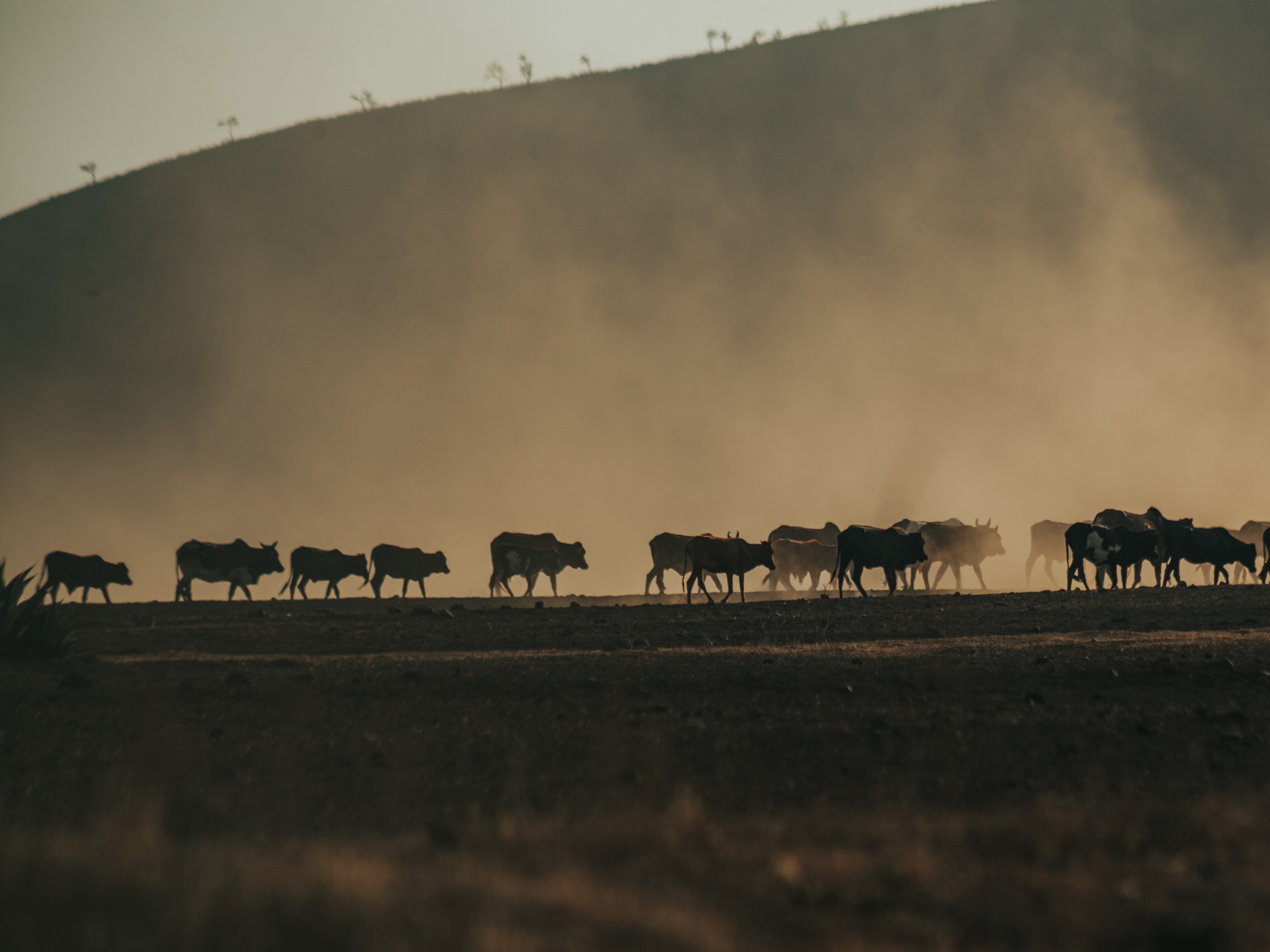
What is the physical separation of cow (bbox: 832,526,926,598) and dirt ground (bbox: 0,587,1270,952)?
13.8 m

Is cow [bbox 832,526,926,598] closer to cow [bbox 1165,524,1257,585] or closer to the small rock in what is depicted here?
cow [bbox 1165,524,1257,585]

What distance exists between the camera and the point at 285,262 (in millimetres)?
105125

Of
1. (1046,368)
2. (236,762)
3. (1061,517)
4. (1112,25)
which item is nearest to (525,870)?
(236,762)

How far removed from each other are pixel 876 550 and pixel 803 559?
18.3m

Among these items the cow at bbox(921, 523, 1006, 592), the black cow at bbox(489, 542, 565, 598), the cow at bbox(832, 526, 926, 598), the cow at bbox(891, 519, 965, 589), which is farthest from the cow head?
the cow at bbox(832, 526, 926, 598)

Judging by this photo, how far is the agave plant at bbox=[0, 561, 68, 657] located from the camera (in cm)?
1545

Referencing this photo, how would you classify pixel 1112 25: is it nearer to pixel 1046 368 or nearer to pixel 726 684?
pixel 1046 368

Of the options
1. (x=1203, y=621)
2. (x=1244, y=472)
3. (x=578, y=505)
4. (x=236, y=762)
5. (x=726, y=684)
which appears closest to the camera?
(x=236, y=762)

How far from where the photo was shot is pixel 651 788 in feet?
27.5

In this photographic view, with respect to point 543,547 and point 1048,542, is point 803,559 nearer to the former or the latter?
point 1048,542

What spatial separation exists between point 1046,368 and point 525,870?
9070 cm

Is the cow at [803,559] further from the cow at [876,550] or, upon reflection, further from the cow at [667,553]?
the cow at [876,550]

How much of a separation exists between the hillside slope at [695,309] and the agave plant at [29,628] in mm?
59402

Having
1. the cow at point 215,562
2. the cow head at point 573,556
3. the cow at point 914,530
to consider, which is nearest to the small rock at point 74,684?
the cow at point 914,530
